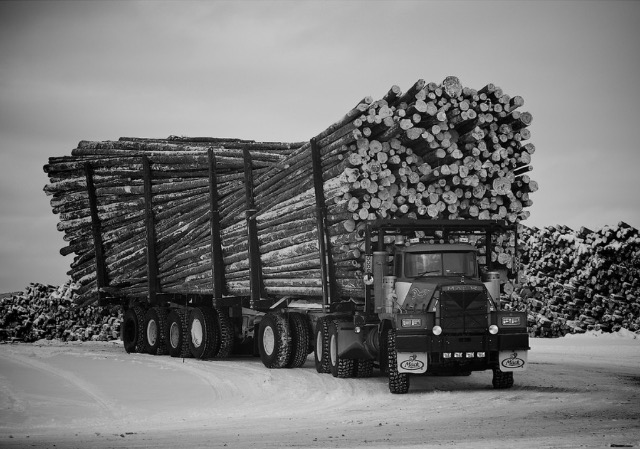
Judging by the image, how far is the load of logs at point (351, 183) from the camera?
17.3 meters

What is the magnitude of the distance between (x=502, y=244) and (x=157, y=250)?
11.4 m

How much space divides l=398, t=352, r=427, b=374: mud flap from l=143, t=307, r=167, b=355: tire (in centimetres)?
1243

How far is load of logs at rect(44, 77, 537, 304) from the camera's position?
17.3 meters

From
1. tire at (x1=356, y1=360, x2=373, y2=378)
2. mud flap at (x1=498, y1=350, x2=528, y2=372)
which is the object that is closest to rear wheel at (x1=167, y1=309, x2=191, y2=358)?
tire at (x1=356, y1=360, x2=373, y2=378)

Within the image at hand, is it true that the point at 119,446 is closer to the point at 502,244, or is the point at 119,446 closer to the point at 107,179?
the point at 502,244

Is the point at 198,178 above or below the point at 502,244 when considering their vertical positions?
above

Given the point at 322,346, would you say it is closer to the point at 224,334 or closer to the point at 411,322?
the point at 411,322

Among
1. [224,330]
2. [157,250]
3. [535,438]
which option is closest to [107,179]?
[157,250]

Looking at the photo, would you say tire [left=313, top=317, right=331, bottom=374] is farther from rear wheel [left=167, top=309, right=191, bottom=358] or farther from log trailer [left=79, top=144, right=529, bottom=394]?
rear wheel [left=167, top=309, right=191, bottom=358]

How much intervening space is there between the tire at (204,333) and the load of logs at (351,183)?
2.14 feet

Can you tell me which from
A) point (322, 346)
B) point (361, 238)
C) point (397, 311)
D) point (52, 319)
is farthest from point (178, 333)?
point (52, 319)

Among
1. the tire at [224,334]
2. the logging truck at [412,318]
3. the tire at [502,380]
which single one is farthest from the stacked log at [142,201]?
the tire at [502,380]

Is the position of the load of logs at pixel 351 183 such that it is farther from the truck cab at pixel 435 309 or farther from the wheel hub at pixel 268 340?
the wheel hub at pixel 268 340

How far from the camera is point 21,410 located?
1318 centimetres
